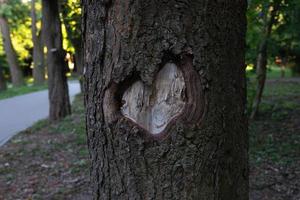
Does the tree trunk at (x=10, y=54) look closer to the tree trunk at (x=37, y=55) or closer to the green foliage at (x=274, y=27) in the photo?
the tree trunk at (x=37, y=55)

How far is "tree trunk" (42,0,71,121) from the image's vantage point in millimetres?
10891

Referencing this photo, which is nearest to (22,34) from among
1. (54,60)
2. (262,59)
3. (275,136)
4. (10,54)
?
(10,54)

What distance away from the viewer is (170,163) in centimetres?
190

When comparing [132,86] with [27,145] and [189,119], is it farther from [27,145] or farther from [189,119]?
[27,145]

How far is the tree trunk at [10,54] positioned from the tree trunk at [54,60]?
58.3 ft

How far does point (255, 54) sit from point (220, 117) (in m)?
6.69

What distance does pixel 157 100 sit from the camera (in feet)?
6.40

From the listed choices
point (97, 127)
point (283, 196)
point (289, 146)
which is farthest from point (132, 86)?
point (289, 146)

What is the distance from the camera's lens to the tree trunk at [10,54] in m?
27.9

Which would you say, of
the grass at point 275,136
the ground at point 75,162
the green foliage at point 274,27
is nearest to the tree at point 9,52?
the ground at point 75,162

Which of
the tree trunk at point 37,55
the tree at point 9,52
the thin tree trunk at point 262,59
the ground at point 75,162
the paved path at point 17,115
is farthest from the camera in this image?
the tree trunk at point 37,55

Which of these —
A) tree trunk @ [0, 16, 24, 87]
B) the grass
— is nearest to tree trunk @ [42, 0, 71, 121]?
the grass

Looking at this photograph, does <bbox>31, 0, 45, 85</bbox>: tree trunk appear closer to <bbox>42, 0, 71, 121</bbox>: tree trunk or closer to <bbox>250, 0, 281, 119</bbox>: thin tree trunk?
<bbox>42, 0, 71, 121</bbox>: tree trunk

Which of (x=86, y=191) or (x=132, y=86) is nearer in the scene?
(x=132, y=86)
